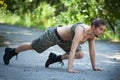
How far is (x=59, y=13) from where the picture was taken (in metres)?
20.0

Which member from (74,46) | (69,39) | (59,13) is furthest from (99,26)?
(59,13)

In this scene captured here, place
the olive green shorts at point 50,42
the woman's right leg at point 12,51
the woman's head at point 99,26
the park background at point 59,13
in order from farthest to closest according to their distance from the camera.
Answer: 1. the park background at point 59,13
2. the woman's right leg at point 12,51
3. the olive green shorts at point 50,42
4. the woman's head at point 99,26

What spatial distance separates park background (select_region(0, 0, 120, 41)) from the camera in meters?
17.2

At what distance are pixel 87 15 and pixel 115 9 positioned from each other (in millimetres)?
1144

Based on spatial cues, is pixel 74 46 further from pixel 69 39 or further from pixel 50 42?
pixel 50 42

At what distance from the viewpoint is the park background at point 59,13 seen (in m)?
17.2

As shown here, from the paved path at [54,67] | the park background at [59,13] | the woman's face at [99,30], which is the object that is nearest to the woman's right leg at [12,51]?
the paved path at [54,67]

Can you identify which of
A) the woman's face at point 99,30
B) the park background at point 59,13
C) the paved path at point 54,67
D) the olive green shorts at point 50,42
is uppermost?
the woman's face at point 99,30

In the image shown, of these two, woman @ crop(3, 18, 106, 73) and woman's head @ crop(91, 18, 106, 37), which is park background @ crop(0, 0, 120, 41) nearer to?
woman @ crop(3, 18, 106, 73)

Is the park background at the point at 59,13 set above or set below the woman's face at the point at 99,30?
below

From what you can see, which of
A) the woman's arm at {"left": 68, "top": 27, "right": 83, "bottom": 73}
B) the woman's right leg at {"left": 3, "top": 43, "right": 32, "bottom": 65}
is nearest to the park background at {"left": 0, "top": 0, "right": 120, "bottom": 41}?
the woman's right leg at {"left": 3, "top": 43, "right": 32, "bottom": 65}

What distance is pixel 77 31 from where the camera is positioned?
7.33m

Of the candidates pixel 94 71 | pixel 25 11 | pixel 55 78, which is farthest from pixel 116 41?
pixel 55 78

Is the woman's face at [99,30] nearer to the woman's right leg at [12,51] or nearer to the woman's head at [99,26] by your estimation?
the woman's head at [99,26]
